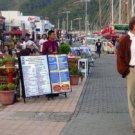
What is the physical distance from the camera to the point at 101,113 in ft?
35.2

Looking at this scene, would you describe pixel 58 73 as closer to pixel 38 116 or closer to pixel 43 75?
pixel 43 75

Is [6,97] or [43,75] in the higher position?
[43,75]

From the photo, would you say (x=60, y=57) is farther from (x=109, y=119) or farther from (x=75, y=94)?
(x=109, y=119)

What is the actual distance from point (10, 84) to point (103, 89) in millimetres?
3877

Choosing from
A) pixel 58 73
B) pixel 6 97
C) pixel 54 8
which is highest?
pixel 54 8

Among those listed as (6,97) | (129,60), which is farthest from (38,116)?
(129,60)

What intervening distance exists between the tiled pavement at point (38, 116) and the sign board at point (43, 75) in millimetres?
278

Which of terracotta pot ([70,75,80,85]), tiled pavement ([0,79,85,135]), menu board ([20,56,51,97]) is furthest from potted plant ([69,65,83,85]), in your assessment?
menu board ([20,56,51,97])

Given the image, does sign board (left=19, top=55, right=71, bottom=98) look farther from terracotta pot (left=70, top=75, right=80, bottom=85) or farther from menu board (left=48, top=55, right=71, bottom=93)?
terracotta pot (left=70, top=75, right=80, bottom=85)

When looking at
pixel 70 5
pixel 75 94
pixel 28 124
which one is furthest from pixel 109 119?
pixel 70 5

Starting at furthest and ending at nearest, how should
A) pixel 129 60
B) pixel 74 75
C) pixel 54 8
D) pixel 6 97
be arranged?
pixel 54 8
pixel 74 75
pixel 6 97
pixel 129 60

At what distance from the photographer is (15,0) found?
120938 mm

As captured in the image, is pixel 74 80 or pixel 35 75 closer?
pixel 35 75

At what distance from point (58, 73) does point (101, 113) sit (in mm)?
→ 2742
